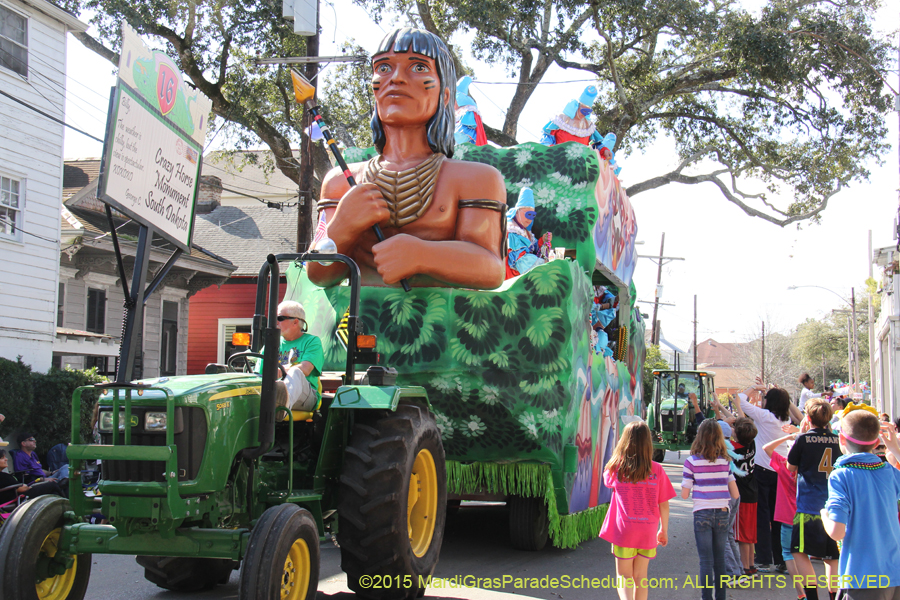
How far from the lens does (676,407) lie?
810 inches

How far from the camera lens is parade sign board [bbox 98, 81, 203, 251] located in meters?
4.25

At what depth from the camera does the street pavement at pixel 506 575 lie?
18.6 feet

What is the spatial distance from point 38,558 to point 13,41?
12653mm

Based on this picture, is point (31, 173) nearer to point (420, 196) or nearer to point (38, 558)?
point (420, 196)

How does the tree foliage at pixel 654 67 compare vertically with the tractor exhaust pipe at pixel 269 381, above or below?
above

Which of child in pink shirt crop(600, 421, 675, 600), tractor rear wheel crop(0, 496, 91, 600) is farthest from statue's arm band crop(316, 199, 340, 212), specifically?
tractor rear wheel crop(0, 496, 91, 600)

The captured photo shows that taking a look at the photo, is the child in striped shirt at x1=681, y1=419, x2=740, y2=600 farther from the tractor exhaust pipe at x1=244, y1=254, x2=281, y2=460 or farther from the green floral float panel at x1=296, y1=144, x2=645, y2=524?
the tractor exhaust pipe at x1=244, y1=254, x2=281, y2=460

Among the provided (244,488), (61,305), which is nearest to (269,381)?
(244,488)

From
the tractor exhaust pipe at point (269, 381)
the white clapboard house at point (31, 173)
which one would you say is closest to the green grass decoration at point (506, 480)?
the tractor exhaust pipe at point (269, 381)

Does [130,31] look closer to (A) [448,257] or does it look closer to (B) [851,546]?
(A) [448,257]

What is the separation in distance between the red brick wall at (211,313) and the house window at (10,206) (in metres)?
10.6

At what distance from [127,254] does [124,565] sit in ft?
35.9

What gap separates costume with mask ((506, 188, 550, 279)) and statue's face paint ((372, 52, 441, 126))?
155 cm

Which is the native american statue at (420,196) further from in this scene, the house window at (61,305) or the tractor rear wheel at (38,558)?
the house window at (61,305)
